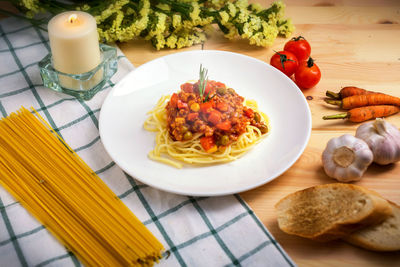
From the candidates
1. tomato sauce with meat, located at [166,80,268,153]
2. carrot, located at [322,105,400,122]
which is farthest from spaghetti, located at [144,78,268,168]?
carrot, located at [322,105,400,122]

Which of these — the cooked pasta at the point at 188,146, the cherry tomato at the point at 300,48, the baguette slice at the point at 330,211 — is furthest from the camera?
the cherry tomato at the point at 300,48

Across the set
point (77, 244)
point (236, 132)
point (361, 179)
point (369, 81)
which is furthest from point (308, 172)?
point (77, 244)

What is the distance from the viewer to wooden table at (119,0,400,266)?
2.80 metres

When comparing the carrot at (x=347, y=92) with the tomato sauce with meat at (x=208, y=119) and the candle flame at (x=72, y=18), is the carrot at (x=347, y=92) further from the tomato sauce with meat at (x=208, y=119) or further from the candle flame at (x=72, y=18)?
the candle flame at (x=72, y=18)

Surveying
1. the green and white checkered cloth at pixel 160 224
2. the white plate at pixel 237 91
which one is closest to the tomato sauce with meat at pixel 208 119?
the white plate at pixel 237 91

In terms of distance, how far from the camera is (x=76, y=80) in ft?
12.2

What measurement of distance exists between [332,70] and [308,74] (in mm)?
432

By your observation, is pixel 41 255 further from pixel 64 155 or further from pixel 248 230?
pixel 248 230

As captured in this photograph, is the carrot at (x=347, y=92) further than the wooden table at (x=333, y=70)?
Yes

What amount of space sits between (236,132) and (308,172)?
1.96ft

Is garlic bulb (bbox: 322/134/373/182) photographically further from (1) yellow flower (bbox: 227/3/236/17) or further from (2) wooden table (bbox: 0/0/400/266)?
(1) yellow flower (bbox: 227/3/236/17)

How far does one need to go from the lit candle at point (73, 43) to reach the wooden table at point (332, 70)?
0.62 metres

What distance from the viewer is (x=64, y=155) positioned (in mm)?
3219

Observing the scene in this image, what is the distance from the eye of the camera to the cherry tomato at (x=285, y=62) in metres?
3.93
